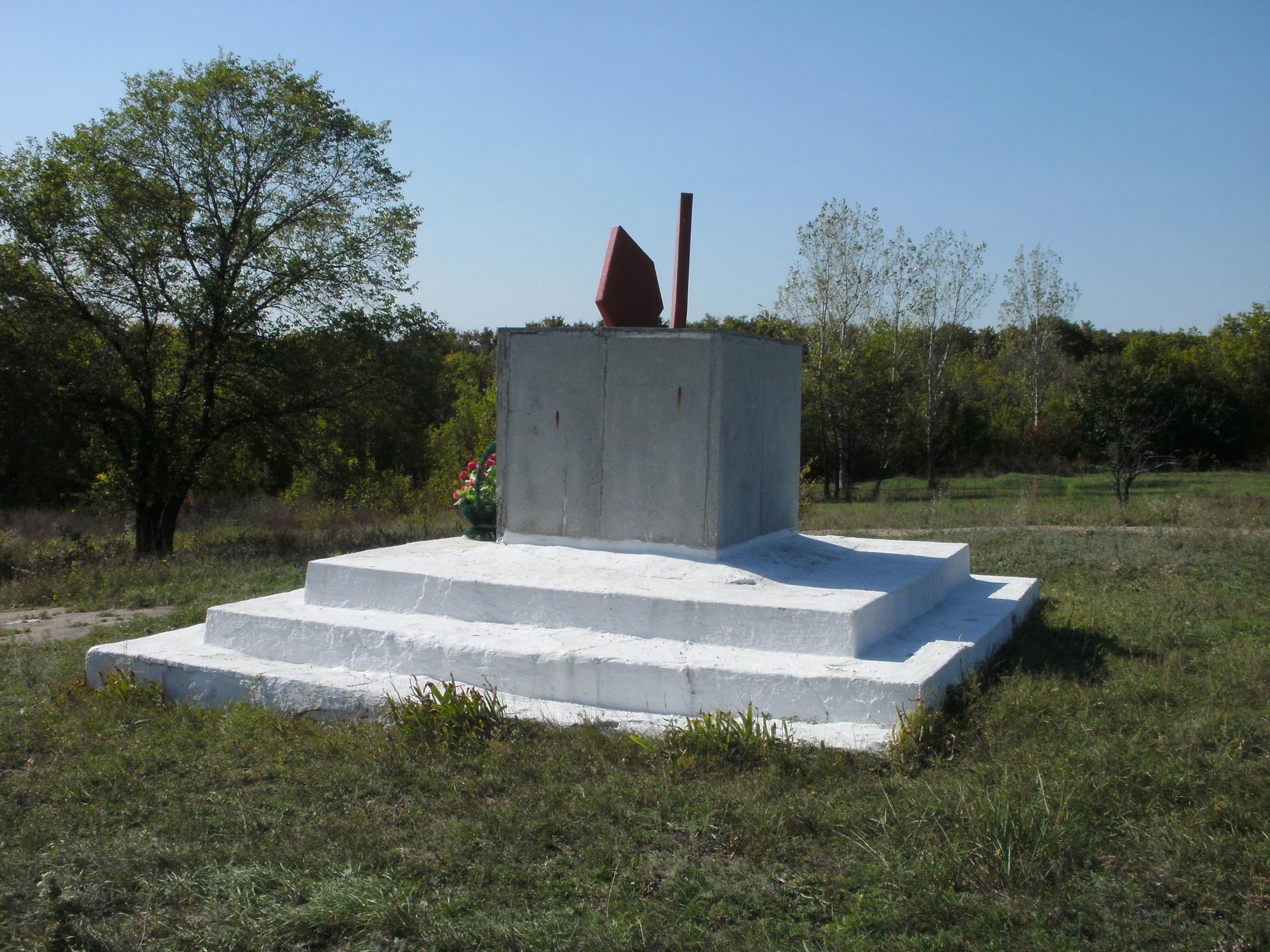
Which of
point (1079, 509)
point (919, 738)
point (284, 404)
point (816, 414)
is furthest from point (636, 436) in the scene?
point (816, 414)

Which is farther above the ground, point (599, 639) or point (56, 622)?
point (599, 639)

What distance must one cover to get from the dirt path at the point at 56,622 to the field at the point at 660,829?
264 cm

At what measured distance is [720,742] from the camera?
14.0 ft

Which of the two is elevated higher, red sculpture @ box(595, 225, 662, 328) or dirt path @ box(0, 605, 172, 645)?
red sculpture @ box(595, 225, 662, 328)

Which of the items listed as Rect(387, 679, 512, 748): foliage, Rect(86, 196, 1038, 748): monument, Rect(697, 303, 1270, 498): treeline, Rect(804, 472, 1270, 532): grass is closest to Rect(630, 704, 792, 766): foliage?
Rect(86, 196, 1038, 748): monument

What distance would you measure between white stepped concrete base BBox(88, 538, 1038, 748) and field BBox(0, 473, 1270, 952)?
27cm

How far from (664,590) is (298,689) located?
6.53 ft

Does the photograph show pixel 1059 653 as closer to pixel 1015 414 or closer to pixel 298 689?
pixel 298 689

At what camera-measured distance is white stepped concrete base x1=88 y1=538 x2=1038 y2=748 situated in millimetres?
4770

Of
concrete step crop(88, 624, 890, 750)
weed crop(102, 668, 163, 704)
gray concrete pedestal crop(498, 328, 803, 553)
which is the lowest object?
weed crop(102, 668, 163, 704)

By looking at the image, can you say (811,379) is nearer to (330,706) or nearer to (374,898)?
(330,706)

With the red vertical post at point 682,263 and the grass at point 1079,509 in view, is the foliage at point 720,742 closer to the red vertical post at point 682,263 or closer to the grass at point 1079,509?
the red vertical post at point 682,263

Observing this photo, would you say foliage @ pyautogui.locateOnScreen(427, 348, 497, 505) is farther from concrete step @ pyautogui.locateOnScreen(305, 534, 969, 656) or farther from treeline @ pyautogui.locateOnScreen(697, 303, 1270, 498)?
concrete step @ pyautogui.locateOnScreen(305, 534, 969, 656)

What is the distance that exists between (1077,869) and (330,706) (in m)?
3.54
